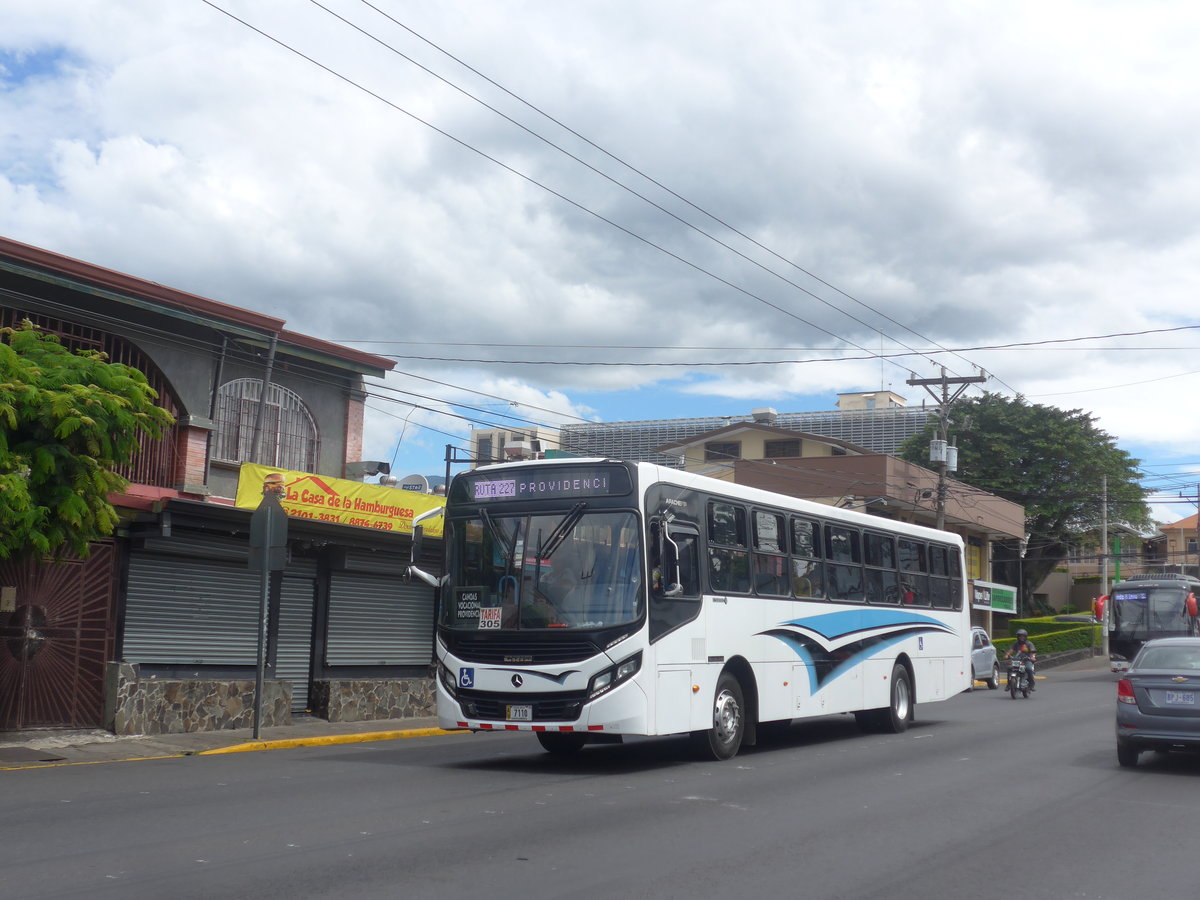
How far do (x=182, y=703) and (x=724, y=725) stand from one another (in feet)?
26.1

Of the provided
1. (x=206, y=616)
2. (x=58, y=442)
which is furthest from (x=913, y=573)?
(x=58, y=442)

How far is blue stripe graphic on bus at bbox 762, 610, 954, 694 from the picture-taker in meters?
15.9

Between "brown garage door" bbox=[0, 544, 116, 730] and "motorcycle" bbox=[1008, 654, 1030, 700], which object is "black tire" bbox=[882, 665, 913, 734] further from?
"brown garage door" bbox=[0, 544, 116, 730]

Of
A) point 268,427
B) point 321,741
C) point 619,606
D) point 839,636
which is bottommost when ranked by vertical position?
point 321,741

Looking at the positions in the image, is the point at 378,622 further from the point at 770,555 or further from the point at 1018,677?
the point at 1018,677

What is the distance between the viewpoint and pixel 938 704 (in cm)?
2753

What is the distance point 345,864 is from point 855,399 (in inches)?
3352

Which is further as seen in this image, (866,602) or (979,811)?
(866,602)

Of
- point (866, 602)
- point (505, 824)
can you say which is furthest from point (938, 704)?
point (505, 824)

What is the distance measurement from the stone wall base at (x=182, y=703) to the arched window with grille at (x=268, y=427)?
5.56m

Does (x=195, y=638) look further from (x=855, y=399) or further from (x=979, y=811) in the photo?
(x=855, y=399)

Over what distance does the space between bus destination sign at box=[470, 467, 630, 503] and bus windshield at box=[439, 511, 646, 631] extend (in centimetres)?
22

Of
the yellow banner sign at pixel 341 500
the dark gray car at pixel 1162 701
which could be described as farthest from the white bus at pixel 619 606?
the yellow banner sign at pixel 341 500

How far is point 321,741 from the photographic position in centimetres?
1702
